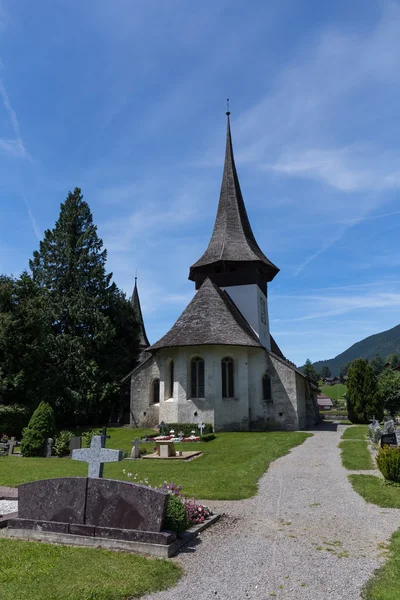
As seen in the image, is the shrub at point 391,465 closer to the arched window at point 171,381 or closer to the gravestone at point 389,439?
the gravestone at point 389,439

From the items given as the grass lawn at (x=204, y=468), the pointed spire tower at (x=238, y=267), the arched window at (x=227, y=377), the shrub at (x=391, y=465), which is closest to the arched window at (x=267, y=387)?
the arched window at (x=227, y=377)

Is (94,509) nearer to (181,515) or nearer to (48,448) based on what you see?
(181,515)

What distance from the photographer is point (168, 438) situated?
23922mm

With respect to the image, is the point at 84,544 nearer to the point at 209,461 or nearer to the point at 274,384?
the point at 209,461

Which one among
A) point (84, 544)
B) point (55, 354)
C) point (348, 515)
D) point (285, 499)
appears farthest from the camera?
point (55, 354)

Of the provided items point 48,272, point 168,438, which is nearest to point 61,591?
point 168,438

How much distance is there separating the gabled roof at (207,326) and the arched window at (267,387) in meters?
2.67

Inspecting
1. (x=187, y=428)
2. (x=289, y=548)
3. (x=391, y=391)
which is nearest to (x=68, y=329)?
(x=187, y=428)

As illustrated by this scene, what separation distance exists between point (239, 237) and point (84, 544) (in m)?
32.0

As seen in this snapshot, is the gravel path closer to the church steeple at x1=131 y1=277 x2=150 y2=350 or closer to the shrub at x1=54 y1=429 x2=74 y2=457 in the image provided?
the shrub at x1=54 y1=429 x2=74 y2=457

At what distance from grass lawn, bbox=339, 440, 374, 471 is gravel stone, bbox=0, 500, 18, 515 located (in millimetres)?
10106

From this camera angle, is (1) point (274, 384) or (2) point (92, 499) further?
(1) point (274, 384)

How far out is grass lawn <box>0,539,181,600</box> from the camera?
5.12 metres

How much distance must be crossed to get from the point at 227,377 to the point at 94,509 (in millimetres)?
21848
